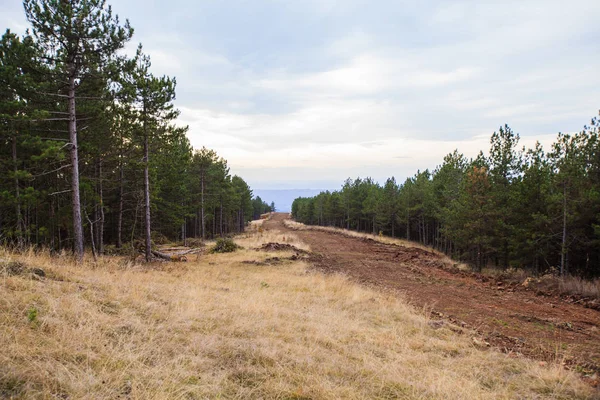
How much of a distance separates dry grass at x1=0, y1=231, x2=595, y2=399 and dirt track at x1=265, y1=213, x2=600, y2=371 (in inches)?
53.8

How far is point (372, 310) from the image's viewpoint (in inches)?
338

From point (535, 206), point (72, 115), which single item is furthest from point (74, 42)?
point (535, 206)

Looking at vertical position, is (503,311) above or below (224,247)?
below

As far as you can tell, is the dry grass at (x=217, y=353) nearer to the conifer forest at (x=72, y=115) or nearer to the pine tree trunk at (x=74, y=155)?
the pine tree trunk at (x=74, y=155)

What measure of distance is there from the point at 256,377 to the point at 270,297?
201 inches

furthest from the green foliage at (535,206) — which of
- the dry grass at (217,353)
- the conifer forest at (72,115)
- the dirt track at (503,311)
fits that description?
the conifer forest at (72,115)

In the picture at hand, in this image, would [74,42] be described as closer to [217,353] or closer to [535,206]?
[217,353]

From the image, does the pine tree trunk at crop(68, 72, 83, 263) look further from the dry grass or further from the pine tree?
the dry grass

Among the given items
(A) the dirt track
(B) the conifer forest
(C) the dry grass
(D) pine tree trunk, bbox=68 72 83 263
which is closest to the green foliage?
(A) the dirt track

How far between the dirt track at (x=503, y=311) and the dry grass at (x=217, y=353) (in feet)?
4.48

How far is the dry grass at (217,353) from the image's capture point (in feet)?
10.8

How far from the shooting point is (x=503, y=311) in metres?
9.48

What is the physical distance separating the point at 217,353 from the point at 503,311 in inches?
358

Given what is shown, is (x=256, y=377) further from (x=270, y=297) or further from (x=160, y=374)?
(x=270, y=297)
